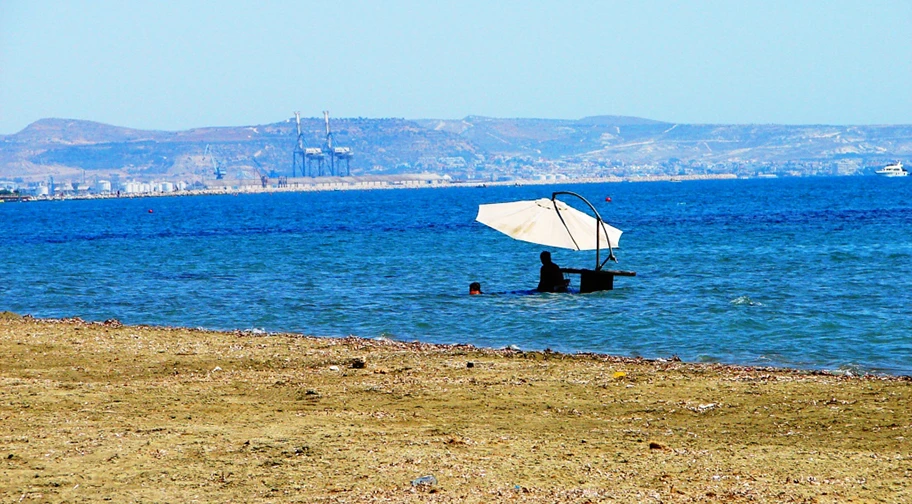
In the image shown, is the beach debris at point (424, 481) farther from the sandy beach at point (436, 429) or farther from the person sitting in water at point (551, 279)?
the person sitting in water at point (551, 279)

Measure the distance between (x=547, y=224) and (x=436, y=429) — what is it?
1495cm

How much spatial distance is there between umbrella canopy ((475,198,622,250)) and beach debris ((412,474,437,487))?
1590 cm

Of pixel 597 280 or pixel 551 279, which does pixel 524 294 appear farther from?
pixel 597 280

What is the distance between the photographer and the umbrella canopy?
82.3 ft

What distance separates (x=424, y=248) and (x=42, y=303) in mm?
22541

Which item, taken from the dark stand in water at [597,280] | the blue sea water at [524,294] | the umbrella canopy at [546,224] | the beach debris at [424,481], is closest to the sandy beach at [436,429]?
the beach debris at [424,481]

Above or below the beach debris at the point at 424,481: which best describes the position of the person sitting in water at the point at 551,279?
below

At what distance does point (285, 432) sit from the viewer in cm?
1069

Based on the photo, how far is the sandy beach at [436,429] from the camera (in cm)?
884

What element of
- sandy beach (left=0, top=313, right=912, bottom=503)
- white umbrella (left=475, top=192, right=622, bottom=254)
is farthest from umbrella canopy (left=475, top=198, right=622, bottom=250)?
sandy beach (left=0, top=313, right=912, bottom=503)

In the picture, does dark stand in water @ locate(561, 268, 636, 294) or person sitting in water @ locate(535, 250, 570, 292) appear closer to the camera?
dark stand in water @ locate(561, 268, 636, 294)

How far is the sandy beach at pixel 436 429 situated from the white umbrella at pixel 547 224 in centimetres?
905

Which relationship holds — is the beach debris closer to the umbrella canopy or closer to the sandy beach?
the sandy beach

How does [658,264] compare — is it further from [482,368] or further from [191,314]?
[482,368]
